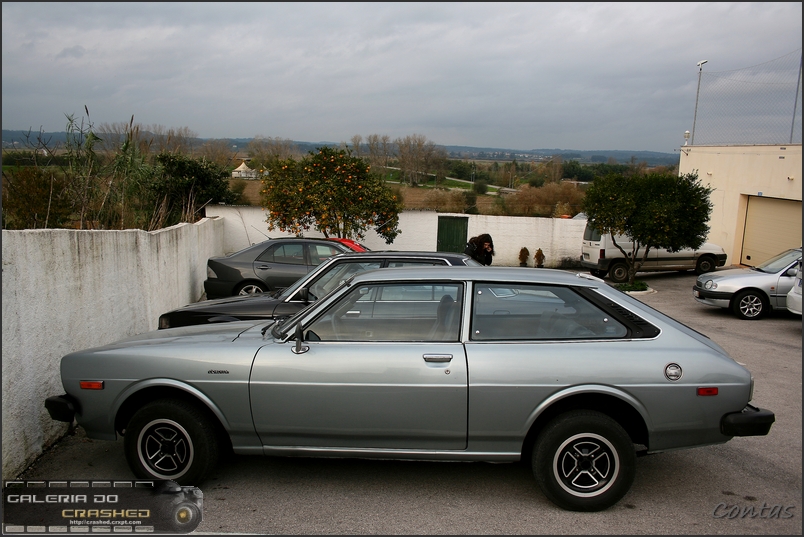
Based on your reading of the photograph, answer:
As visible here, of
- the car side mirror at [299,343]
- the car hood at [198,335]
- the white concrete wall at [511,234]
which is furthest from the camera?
the white concrete wall at [511,234]

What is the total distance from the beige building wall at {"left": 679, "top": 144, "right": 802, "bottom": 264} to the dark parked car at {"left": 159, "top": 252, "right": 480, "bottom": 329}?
14.4 meters

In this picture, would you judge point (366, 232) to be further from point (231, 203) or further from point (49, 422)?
point (49, 422)

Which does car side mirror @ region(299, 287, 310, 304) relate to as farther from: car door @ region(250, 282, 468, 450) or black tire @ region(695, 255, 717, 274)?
black tire @ region(695, 255, 717, 274)

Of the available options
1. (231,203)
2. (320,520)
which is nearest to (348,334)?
(320,520)

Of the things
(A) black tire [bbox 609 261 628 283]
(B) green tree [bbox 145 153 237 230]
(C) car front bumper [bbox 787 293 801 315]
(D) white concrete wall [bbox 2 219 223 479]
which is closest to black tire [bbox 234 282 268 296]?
(D) white concrete wall [bbox 2 219 223 479]

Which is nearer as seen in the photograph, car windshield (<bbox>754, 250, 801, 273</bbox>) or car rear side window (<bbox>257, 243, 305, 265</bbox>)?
car windshield (<bbox>754, 250, 801, 273</bbox>)

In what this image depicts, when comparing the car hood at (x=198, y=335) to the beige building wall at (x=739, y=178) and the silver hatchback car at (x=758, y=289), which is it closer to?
the silver hatchback car at (x=758, y=289)

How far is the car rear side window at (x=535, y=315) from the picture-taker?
4.42 m

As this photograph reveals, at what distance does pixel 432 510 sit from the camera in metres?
4.28

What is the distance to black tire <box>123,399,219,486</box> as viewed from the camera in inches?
173

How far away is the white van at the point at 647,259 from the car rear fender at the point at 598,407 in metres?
14.8

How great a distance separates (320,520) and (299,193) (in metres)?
15.6

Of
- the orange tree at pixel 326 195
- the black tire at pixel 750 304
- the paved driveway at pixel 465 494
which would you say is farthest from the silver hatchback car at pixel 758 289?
the orange tree at pixel 326 195

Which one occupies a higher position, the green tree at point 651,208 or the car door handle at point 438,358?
the green tree at point 651,208
